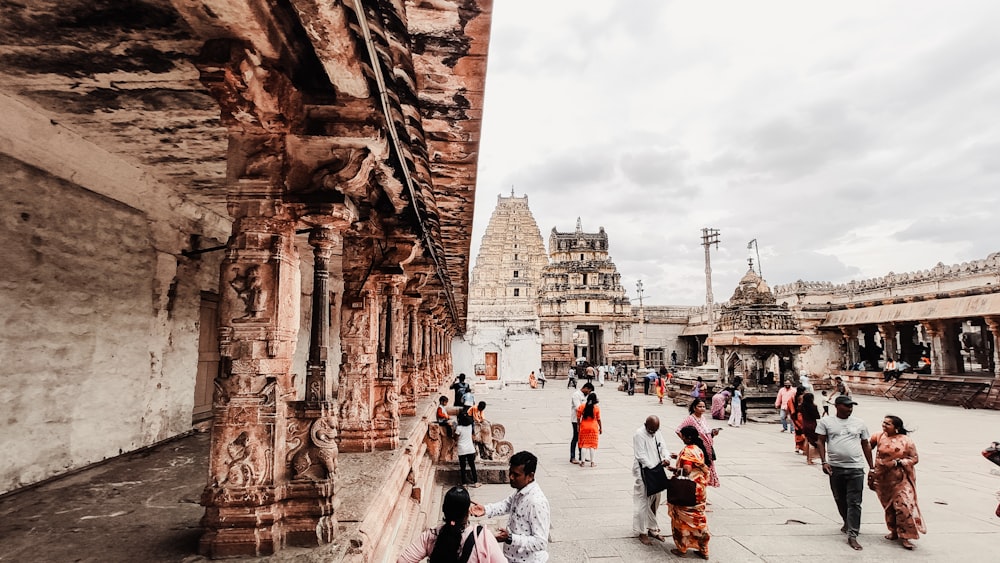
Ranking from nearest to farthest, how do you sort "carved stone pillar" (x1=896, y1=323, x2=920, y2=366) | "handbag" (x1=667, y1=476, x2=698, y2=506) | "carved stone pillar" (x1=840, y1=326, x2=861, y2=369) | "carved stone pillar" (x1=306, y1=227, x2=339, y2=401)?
"carved stone pillar" (x1=306, y1=227, x2=339, y2=401)
"handbag" (x1=667, y1=476, x2=698, y2=506)
"carved stone pillar" (x1=896, y1=323, x2=920, y2=366)
"carved stone pillar" (x1=840, y1=326, x2=861, y2=369)

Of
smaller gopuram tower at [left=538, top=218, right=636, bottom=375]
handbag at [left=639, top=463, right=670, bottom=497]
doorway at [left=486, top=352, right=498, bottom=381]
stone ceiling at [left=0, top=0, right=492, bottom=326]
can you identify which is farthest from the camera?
smaller gopuram tower at [left=538, top=218, right=636, bottom=375]

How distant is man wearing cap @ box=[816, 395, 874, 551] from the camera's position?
17.0 feet

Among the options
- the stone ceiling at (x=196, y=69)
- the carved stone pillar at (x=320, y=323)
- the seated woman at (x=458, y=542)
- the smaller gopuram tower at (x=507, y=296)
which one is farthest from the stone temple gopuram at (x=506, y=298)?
the seated woman at (x=458, y=542)

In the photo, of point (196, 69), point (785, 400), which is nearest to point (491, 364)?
point (785, 400)

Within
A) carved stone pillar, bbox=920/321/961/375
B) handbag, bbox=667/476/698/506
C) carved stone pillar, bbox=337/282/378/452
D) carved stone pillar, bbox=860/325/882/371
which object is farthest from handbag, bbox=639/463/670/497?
carved stone pillar, bbox=860/325/882/371

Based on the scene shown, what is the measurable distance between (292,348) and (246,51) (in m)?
1.44

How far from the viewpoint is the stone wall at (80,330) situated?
400cm

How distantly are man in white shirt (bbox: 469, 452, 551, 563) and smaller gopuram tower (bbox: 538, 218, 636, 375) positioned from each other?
37202 mm

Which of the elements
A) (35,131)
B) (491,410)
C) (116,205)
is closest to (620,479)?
(116,205)

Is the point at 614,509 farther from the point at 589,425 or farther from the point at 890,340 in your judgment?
the point at 890,340

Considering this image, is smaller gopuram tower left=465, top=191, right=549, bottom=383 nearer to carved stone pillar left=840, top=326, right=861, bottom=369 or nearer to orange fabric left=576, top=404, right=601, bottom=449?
carved stone pillar left=840, top=326, right=861, bottom=369

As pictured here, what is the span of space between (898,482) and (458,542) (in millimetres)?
5142

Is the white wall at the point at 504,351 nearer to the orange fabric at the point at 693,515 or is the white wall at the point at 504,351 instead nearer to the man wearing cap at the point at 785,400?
the man wearing cap at the point at 785,400

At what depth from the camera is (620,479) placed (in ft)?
26.5
